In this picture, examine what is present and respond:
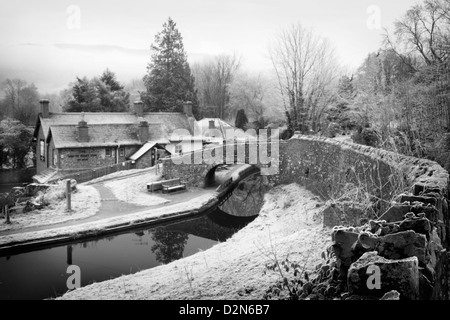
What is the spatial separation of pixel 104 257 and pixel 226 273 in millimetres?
5474

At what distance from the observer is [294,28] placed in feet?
64.0

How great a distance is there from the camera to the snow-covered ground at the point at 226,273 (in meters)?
5.83

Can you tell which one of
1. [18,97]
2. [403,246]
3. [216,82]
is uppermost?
[216,82]

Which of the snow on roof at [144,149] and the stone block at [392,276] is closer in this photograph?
the stone block at [392,276]

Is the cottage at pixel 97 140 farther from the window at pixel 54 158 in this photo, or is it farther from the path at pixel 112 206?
the path at pixel 112 206

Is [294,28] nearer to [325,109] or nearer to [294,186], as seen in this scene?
[325,109]

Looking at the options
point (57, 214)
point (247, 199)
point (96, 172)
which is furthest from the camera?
point (96, 172)

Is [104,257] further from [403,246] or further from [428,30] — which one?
[428,30]

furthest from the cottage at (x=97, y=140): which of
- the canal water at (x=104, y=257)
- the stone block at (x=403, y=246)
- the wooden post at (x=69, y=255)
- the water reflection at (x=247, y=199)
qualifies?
the stone block at (x=403, y=246)

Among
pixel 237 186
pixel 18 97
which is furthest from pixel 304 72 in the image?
pixel 18 97

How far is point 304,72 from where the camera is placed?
2019cm

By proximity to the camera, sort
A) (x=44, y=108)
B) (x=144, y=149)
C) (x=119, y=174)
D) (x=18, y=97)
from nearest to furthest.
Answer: (x=18, y=97)
(x=119, y=174)
(x=44, y=108)
(x=144, y=149)

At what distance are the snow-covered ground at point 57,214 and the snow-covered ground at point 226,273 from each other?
213 inches
